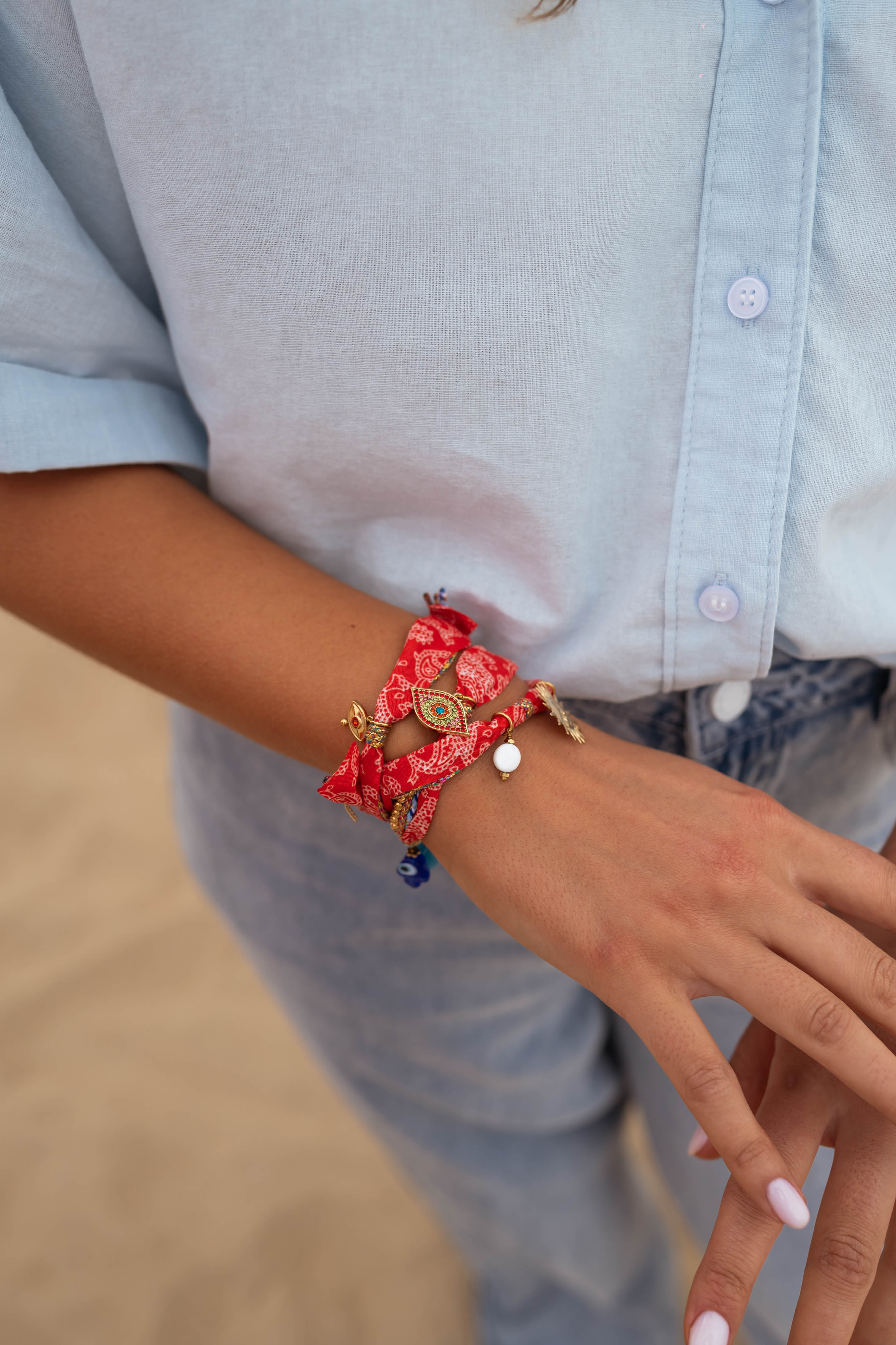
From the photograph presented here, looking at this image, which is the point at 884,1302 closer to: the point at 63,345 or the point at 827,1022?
the point at 827,1022

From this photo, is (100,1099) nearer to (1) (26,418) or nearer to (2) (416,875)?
(2) (416,875)

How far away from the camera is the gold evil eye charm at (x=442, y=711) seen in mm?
612

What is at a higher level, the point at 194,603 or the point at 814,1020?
the point at 194,603

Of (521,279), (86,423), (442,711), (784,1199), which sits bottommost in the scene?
(784,1199)

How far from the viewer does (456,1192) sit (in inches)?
47.6

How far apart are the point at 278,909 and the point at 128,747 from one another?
76.2 inches

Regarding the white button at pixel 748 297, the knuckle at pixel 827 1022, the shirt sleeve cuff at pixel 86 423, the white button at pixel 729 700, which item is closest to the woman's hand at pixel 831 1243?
the knuckle at pixel 827 1022

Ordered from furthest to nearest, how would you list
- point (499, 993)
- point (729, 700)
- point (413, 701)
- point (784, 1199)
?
point (499, 993) < point (729, 700) < point (413, 701) < point (784, 1199)

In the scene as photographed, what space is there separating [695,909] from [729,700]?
256 millimetres

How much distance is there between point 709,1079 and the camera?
534 millimetres

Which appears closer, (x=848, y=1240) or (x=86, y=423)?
(x=848, y=1240)

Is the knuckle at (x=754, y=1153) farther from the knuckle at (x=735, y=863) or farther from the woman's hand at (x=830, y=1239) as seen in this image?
the knuckle at (x=735, y=863)

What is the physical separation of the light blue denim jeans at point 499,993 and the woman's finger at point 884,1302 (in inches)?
12.3

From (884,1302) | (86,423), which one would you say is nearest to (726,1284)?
(884,1302)
